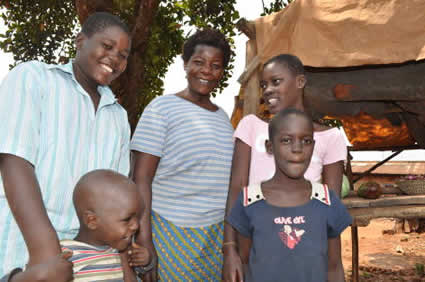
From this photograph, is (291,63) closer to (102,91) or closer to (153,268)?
(102,91)

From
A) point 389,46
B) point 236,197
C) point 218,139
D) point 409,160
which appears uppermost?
point 409,160

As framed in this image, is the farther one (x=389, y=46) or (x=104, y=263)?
(x=389, y=46)

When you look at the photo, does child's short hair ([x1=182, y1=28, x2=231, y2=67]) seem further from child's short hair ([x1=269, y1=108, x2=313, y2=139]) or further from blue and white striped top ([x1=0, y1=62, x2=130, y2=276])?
blue and white striped top ([x1=0, y1=62, x2=130, y2=276])

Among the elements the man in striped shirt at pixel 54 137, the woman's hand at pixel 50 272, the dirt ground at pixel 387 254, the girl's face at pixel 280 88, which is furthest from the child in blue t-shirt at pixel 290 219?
the dirt ground at pixel 387 254

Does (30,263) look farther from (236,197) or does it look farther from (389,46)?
(389,46)

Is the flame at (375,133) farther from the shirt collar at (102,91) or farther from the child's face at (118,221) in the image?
the child's face at (118,221)

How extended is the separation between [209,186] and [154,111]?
18.5 inches

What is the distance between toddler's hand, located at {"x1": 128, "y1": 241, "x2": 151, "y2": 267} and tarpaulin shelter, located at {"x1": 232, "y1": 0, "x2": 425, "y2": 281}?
2.20 meters

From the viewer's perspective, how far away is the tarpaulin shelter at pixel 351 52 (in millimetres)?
3148

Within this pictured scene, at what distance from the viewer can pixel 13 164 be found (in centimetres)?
135

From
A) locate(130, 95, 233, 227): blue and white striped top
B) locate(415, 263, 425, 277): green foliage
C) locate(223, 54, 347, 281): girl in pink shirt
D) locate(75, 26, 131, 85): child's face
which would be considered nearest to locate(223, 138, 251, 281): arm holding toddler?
locate(223, 54, 347, 281): girl in pink shirt

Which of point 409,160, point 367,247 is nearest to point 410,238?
point 367,247

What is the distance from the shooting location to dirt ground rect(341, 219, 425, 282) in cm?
655

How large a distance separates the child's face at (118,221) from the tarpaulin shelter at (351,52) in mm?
2254
